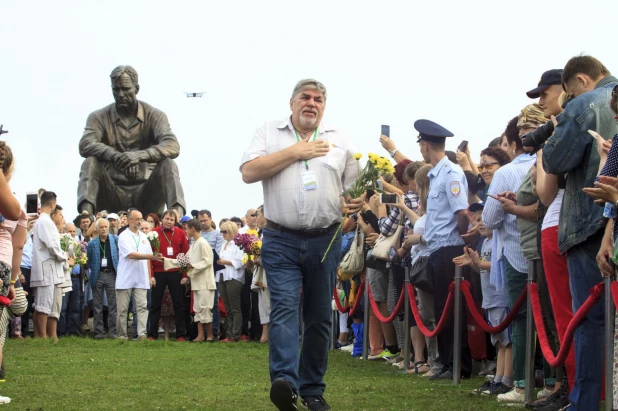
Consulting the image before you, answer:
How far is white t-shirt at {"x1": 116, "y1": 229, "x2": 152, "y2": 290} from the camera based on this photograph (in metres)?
17.7

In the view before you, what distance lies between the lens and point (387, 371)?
10977 mm

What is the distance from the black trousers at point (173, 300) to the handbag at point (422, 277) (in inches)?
344

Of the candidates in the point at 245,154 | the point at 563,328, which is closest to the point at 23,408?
the point at 245,154

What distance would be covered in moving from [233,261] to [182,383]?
29.0ft

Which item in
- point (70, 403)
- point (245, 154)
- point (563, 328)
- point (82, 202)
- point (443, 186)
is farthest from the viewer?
point (82, 202)

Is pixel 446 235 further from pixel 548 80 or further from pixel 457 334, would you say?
pixel 548 80

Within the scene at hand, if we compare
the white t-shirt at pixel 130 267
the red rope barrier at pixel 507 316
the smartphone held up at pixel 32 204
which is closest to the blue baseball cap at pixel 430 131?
the red rope barrier at pixel 507 316

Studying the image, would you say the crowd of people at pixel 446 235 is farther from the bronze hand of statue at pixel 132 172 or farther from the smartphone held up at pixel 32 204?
the bronze hand of statue at pixel 132 172

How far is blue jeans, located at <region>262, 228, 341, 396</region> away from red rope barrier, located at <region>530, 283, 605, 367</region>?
1.45m

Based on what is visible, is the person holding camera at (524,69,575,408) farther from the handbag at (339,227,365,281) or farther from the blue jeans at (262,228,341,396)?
the handbag at (339,227,365,281)

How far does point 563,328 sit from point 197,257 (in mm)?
11831

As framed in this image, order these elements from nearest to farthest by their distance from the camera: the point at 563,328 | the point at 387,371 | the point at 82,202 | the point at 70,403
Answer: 1. the point at 563,328
2. the point at 70,403
3. the point at 387,371
4. the point at 82,202

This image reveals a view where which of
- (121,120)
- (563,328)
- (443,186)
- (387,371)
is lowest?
(387,371)

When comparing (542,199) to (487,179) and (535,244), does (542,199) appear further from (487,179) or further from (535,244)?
(487,179)
